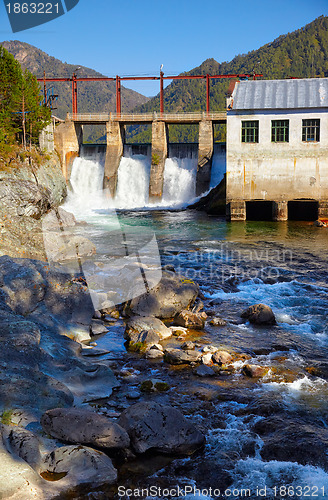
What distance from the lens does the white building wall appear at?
1117 inches

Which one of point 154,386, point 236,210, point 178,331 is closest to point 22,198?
point 178,331

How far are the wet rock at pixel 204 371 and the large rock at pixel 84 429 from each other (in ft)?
10.0

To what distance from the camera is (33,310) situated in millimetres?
11516

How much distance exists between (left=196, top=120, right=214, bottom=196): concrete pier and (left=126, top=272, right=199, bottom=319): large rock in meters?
27.3

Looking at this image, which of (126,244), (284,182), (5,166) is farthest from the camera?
(5,166)

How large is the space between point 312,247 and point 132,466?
17.5 meters

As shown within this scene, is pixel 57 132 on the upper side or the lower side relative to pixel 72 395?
upper

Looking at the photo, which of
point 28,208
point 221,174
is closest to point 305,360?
point 28,208

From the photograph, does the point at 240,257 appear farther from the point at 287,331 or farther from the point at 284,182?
the point at 284,182

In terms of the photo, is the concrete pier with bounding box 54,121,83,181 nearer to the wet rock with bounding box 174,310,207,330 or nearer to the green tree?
the green tree

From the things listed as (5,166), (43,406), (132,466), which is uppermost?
(5,166)

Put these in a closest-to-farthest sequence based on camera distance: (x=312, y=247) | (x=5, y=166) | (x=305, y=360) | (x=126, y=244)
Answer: (x=305, y=360) < (x=312, y=247) < (x=126, y=244) < (x=5, y=166)

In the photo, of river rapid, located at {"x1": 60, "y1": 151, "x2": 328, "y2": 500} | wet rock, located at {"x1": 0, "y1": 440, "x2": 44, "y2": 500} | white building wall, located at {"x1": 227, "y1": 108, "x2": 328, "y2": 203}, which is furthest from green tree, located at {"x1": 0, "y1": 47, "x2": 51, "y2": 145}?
wet rock, located at {"x1": 0, "y1": 440, "x2": 44, "y2": 500}

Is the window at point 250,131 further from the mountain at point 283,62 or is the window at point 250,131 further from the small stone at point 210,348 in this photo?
the mountain at point 283,62
